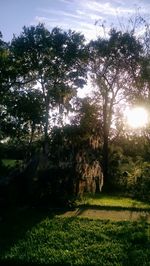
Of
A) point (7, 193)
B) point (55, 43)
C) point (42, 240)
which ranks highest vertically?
point (55, 43)

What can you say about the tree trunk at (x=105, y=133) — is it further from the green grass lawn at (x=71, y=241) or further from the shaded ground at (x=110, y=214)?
the green grass lawn at (x=71, y=241)

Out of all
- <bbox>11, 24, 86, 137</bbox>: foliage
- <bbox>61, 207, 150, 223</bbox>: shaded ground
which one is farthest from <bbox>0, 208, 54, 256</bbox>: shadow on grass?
<bbox>11, 24, 86, 137</bbox>: foliage

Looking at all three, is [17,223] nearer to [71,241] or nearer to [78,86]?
[71,241]

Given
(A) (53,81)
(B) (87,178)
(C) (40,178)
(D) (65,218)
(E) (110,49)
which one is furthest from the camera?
(A) (53,81)

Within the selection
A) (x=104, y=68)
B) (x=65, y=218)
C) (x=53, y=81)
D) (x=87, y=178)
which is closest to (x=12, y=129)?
(x=53, y=81)

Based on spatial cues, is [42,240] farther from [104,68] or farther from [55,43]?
[55,43]

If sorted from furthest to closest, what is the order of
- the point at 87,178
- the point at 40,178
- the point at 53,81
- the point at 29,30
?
the point at 53,81, the point at 29,30, the point at 87,178, the point at 40,178

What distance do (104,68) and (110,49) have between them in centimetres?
147

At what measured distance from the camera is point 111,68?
107 feet

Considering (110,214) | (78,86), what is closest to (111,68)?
(78,86)

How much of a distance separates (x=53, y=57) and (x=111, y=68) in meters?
6.36

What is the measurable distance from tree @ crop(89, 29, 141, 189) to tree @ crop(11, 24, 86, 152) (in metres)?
1.87

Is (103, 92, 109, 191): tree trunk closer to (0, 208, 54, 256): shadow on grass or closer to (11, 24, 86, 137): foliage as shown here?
(11, 24, 86, 137): foliage

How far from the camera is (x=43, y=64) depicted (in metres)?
37.4
